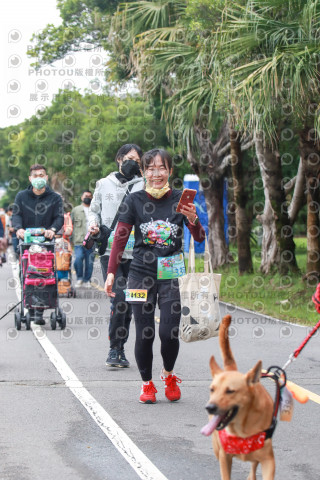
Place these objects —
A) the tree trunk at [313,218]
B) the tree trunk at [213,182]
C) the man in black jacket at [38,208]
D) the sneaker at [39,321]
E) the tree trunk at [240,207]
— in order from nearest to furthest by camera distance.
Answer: the man in black jacket at [38,208], the sneaker at [39,321], the tree trunk at [313,218], the tree trunk at [240,207], the tree trunk at [213,182]

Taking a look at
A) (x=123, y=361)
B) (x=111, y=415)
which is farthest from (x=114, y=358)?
(x=111, y=415)

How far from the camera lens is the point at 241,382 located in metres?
3.83

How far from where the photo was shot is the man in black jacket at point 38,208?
10.7 m

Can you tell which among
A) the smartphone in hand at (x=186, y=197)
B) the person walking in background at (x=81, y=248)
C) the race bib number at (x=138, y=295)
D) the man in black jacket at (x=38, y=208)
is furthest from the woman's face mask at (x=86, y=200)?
the smartphone in hand at (x=186, y=197)

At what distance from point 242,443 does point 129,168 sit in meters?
4.39

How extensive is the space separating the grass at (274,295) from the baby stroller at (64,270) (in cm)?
278

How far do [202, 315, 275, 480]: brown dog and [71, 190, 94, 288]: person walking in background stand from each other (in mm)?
13931

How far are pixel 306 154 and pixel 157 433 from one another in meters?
9.15

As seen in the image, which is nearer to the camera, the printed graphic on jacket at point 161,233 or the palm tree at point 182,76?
the printed graphic on jacket at point 161,233

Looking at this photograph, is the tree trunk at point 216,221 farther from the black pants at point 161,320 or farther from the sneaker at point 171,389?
the black pants at point 161,320

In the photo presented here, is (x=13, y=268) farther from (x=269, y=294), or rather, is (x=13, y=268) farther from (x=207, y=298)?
(x=207, y=298)

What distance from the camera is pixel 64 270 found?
1598 centimetres

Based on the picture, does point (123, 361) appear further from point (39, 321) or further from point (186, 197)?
point (39, 321)

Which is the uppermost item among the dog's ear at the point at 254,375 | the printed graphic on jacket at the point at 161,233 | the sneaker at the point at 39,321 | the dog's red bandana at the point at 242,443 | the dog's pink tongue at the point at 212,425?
the printed graphic on jacket at the point at 161,233
